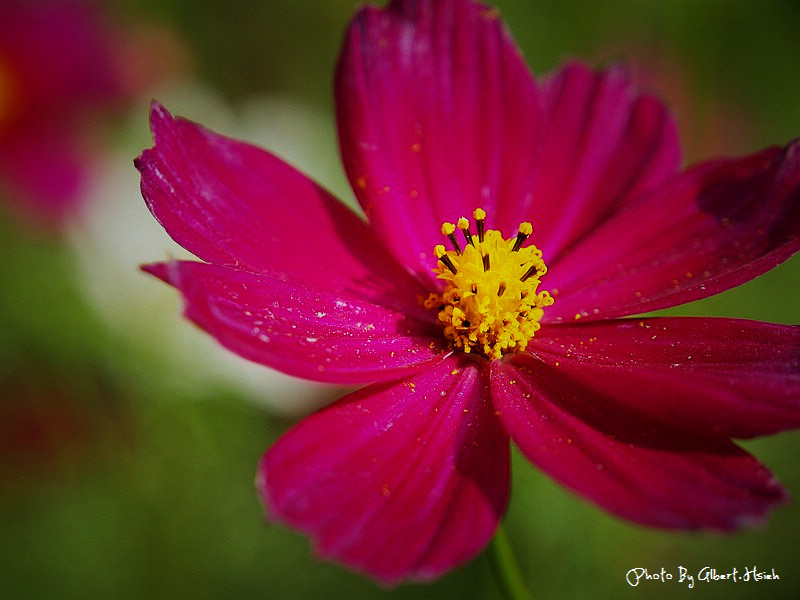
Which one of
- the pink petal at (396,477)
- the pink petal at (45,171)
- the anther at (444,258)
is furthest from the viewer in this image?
the pink petal at (45,171)

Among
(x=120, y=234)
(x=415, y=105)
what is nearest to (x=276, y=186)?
(x=415, y=105)

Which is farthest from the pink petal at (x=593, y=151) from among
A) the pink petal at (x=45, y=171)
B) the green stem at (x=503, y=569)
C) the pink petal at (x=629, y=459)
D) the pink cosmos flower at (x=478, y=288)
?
the pink petal at (x=45, y=171)

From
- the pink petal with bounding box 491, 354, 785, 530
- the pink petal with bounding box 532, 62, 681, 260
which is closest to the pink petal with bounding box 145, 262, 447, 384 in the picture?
the pink petal with bounding box 491, 354, 785, 530

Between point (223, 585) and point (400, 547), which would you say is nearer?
point (400, 547)

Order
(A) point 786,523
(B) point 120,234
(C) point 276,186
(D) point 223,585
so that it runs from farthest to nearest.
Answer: (B) point 120,234
(A) point 786,523
(D) point 223,585
(C) point 276,186

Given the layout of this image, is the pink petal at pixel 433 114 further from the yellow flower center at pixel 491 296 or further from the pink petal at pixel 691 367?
the pink petal at pixel 691 367

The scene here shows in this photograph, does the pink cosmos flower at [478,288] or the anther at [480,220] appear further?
the anther at [480,220]

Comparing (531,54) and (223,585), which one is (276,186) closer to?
(223,585)
